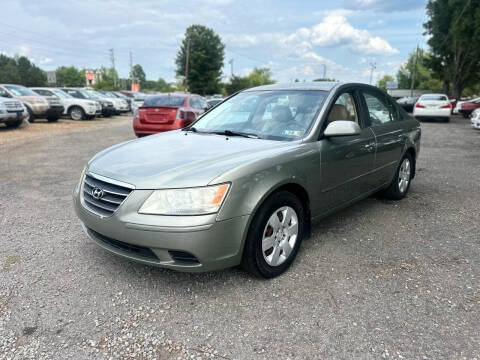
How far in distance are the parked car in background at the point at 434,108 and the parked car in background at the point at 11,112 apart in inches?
752

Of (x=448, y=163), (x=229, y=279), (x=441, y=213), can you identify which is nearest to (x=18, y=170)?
(x=229, y=279)

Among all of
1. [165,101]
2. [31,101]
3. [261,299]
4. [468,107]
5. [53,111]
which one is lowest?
[261,299]

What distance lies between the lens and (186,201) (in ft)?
7.57

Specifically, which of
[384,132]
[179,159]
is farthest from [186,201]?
[384,132]

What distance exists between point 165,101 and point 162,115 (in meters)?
0.79

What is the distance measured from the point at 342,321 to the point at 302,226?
0.91 m

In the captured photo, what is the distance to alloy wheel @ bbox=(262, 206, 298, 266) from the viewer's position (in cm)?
270

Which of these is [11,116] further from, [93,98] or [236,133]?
[236,133]

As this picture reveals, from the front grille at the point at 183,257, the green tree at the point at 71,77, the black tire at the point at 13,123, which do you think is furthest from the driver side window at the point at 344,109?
the green tree at the point at 71,77

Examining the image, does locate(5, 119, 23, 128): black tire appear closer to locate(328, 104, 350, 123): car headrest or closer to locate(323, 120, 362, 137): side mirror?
locate(328, 104, 350, 123): car headrest

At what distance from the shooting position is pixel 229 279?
2.81 metres

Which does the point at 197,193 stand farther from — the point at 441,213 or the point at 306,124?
the point at 441,213

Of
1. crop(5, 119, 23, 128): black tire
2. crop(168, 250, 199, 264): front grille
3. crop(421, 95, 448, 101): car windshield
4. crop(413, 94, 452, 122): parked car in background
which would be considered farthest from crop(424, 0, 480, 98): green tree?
crop(168, 250, 199, 264): front grille

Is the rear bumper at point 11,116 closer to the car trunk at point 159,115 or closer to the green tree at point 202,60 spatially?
the car trunk at point 159,115
